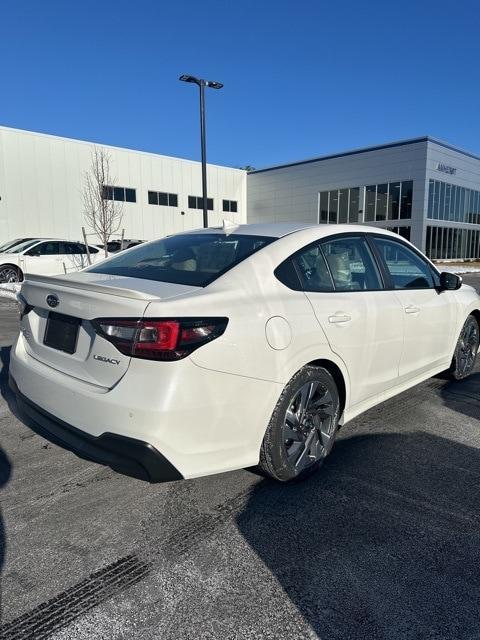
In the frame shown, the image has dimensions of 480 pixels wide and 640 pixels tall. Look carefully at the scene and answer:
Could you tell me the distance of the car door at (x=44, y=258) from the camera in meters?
15.3

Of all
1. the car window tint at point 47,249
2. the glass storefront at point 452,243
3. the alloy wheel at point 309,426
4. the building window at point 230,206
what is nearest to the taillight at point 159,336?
the alloy wheel at point 309,426

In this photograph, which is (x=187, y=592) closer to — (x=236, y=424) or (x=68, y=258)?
(x=236, y=424)

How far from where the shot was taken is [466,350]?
5.12 meters

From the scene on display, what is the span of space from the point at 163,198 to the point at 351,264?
3019cm

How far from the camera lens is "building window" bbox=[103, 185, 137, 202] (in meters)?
28.4

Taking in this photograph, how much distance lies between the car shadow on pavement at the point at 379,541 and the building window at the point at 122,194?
89.4 feet

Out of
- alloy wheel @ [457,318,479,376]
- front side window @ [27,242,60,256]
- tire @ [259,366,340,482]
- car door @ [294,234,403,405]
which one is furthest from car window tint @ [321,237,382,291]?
front side window @ [27,242,60,256]

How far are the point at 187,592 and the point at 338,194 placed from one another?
3622 centimetres

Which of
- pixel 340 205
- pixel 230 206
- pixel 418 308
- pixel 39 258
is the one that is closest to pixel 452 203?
pixel 340 205

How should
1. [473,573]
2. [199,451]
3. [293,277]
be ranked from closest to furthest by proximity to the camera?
[473,573] → [199,451] → [293,277]

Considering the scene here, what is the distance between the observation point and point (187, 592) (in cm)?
204

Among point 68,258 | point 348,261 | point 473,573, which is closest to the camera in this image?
point 473,573

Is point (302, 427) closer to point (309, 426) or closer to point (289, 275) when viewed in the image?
point (309, 426)

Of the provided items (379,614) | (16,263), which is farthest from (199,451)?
(16,263)
